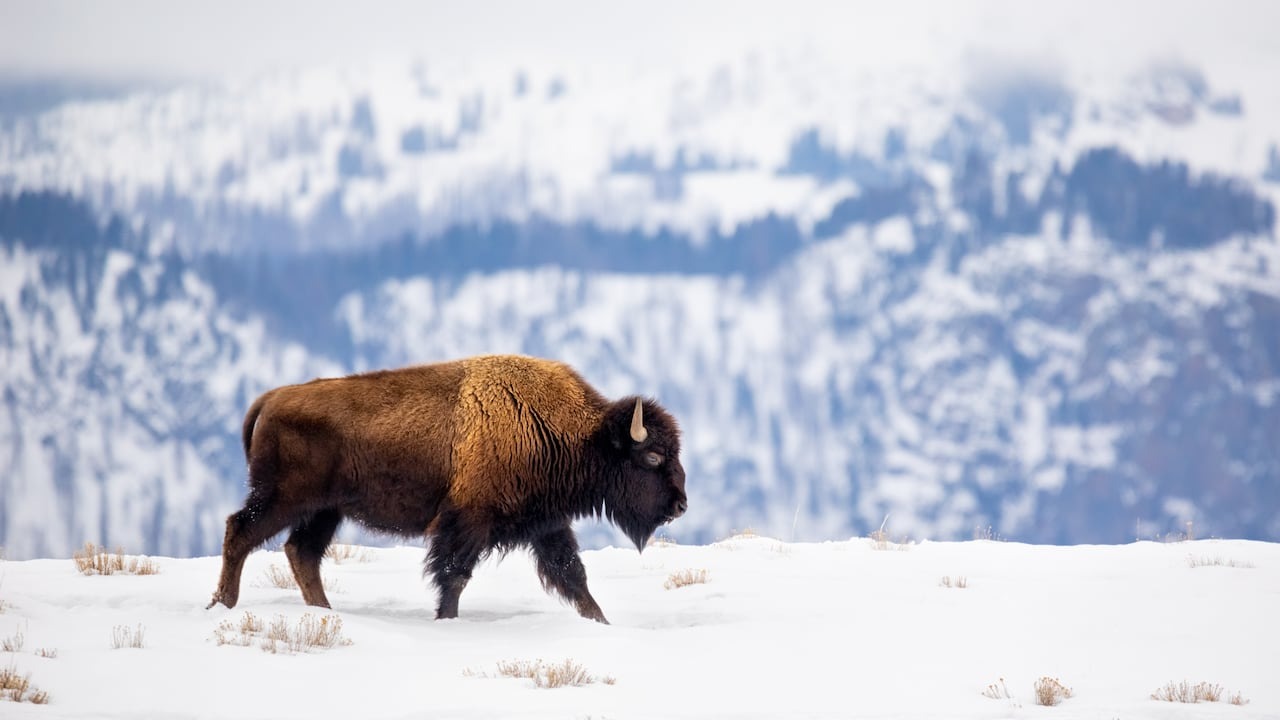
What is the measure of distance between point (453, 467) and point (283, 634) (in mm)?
2411

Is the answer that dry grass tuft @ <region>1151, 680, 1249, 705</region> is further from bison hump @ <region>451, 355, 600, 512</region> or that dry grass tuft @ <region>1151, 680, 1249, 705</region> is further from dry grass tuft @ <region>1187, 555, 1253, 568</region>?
bison hump @ <region>451, 355, 600, 512</region>

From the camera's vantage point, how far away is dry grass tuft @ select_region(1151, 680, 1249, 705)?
328 inches

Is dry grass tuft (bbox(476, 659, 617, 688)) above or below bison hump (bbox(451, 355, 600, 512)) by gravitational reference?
below

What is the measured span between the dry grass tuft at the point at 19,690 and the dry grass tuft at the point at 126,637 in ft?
3.29

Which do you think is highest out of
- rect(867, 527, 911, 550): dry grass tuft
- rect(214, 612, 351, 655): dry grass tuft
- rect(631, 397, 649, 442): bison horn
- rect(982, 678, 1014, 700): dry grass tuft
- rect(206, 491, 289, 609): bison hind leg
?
rect(631, 397, 649, 442): bison horn

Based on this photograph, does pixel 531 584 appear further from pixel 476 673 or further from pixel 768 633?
pixel 476 673

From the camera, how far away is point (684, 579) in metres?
12.0

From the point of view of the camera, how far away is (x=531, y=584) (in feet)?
42.4

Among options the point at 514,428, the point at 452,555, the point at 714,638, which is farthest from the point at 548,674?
the point at 514,428

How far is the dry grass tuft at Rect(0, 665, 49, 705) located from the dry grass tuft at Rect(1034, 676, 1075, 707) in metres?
5.59

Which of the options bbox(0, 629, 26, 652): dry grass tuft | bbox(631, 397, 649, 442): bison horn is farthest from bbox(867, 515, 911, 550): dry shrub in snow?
bbox(0, 629, 26, 652): dry grass tuft

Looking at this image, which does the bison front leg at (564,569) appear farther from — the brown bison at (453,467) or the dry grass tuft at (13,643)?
the dry grass tuft at (13,643)

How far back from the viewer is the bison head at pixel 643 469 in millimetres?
11875

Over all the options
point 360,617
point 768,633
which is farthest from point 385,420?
point 768,633
